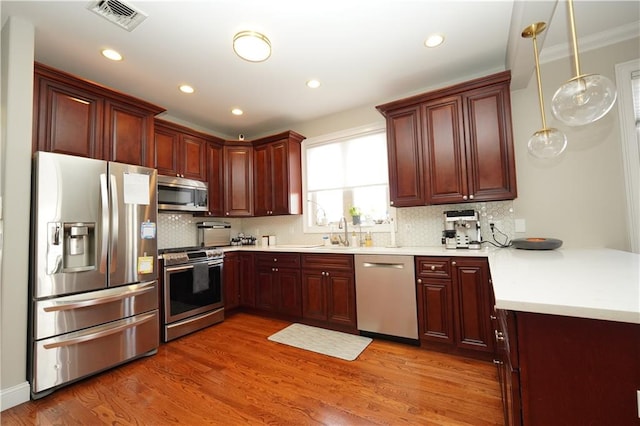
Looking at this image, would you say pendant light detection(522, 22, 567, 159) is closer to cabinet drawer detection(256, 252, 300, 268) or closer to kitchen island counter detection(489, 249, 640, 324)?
kitchen island counter detection(489, 249, 640, 324)

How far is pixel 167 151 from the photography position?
3395mm

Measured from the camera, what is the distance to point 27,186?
1.95 meters

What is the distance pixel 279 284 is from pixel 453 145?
2597 mm

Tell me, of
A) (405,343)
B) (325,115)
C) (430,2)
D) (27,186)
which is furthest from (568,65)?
(27,186)

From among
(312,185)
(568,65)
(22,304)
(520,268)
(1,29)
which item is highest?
(1,29)

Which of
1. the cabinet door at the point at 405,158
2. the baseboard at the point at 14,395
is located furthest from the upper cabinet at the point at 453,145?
the baseboard at the point at 14,395

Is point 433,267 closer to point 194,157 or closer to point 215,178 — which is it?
point 215,178

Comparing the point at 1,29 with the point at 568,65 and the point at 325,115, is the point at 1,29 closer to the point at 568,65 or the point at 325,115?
the point at 325,115

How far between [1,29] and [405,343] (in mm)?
4326

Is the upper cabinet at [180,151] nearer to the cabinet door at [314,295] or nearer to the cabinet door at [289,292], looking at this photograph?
the cabinet door at [289,292]

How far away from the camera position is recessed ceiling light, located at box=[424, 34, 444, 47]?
2.29 meters

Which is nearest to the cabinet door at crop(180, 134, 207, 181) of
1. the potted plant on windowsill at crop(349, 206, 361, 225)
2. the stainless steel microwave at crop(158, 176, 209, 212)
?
the stainless steel microwave at crop(158, 176, 209, 212)

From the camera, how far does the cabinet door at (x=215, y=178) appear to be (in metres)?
3.88

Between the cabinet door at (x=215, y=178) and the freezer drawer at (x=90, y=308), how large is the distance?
151cm
